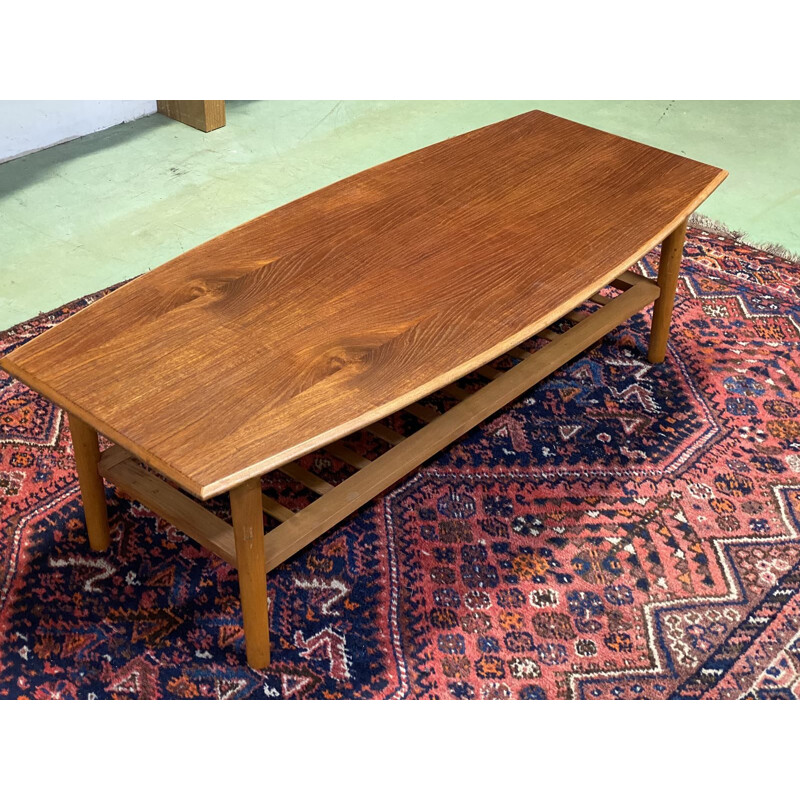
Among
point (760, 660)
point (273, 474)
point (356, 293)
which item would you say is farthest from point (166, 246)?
point (760, 660)

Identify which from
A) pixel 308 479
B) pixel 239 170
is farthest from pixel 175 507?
pixel 239 170

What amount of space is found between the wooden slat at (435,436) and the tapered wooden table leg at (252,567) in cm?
9

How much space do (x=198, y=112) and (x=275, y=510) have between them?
315 cm

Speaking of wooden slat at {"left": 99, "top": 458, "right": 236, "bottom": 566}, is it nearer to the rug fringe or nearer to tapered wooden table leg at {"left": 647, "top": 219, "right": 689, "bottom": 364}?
tapered wooden table leg at {"left": 647, "top": 219, "right": 689, "bottom": 364}

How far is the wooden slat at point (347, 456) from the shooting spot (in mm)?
2783

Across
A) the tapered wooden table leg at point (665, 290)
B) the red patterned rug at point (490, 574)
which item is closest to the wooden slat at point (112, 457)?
the red patterned rug at point (490, 574)

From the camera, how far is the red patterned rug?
2404 millimetres

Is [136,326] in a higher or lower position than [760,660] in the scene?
higher

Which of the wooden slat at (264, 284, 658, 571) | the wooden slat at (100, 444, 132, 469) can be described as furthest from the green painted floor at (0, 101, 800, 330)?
the wooden slat at (264, 284, 658, 571)

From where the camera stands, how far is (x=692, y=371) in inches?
137

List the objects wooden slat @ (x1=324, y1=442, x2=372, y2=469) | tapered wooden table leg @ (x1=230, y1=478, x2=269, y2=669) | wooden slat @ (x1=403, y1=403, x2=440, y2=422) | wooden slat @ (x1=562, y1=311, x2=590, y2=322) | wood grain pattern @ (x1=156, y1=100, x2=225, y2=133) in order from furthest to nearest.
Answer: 1. wood grain pattern @ (x1=156, y1=100, x2=225, y2=133)
2. wooden slat @ (x1=562, y1=311, x2=590, y2=322)
3. wooden slat @ (x1=403, y1=403, x2=440, y2=422)
4. wooden slat @ (x1=324, y1=442, x2=372, y2=469)
5. tapered wooden table leg @ (x1=230, y1=478, x2=269, y2=669)

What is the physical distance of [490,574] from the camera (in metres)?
2.67

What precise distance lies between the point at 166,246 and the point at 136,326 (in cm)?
183

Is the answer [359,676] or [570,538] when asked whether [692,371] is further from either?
[359,676]
